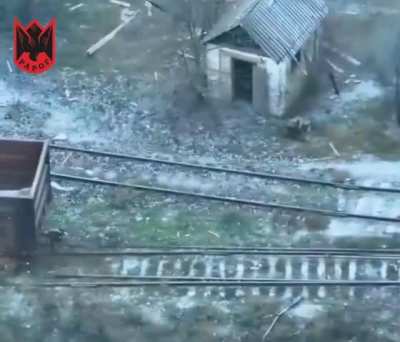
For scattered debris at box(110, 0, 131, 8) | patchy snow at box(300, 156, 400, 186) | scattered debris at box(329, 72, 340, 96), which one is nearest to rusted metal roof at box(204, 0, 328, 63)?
scattered debris at box(329, 72, 340, 96)

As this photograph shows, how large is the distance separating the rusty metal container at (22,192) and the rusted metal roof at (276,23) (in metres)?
5.42

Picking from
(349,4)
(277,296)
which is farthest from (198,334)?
(349,4)

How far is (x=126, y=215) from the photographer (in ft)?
69.9

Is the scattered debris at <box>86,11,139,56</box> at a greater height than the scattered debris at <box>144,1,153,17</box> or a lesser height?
lesser

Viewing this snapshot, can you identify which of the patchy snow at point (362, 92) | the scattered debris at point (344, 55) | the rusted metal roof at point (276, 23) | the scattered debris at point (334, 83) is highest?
the rusted metal roof at point (276, 23)

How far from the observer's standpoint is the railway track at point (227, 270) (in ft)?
63.3

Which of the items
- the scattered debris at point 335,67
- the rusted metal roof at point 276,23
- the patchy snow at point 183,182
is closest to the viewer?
the patchy snow at point 183,182

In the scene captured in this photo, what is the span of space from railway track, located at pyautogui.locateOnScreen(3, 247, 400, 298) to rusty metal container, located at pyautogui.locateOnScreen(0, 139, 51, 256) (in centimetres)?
61

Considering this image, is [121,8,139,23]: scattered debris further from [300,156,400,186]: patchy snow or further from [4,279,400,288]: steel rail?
[4,279,400,288]: steel rail

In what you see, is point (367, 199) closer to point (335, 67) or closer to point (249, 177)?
point (249, 177)

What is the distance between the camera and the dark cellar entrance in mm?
24188

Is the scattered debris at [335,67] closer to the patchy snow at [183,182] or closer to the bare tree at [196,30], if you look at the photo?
the bare tree at [196,30]

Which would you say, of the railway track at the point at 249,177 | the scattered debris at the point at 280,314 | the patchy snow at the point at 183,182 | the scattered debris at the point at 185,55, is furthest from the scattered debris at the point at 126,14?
the scattered debris at the point at 280,314

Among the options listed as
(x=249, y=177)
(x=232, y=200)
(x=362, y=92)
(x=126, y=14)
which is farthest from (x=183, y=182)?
(x=126, y=14)
